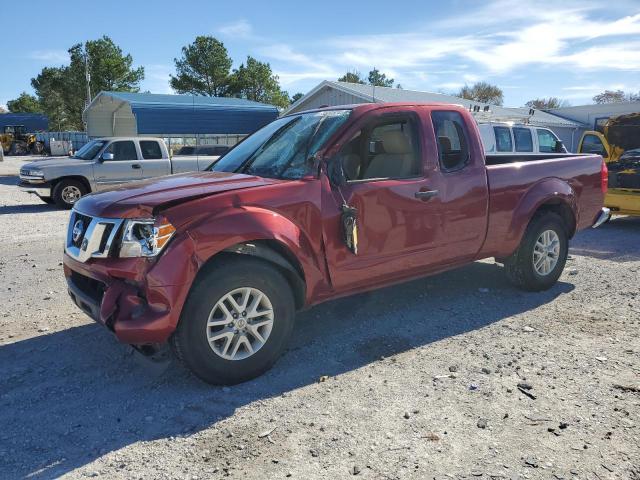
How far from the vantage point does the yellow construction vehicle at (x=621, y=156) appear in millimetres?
9688

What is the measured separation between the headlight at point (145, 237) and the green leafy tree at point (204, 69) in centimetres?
5794

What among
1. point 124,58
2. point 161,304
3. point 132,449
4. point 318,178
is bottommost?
point 132,449

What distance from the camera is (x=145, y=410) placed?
129 inches

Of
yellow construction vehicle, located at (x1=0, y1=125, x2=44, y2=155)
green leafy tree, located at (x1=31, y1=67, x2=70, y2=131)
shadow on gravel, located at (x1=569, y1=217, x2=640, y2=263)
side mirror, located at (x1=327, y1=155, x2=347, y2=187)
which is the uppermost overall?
green leafy tree, located at (x1=31, y1=67, x2=70, y2=131)

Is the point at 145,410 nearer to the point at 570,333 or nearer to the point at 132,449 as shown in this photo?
the point at 132,449

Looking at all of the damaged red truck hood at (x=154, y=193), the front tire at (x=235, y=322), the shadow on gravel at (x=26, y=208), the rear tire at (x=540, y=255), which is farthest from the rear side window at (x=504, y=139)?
the shadow on gravel at (x=26, y=208)

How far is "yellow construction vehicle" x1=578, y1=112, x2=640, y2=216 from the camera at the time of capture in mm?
9688

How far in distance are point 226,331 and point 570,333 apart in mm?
2989

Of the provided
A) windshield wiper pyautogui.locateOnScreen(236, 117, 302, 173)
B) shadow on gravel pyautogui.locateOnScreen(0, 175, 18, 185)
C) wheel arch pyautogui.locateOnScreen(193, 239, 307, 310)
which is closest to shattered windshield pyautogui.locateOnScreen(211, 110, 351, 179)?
windshield wiper pyautogui.locateOnScreen(236, 117, 302, 173)

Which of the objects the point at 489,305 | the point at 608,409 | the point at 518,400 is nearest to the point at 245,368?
the point at 518,400

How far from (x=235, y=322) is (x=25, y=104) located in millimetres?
103993

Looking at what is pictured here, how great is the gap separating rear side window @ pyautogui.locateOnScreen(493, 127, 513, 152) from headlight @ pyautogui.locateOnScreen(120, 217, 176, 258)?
1123 centimetres

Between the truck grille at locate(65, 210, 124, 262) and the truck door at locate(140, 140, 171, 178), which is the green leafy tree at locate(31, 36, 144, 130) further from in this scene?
the truck grille at locate(65, 210, 124, 262)

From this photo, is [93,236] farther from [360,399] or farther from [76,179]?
[76,179]
